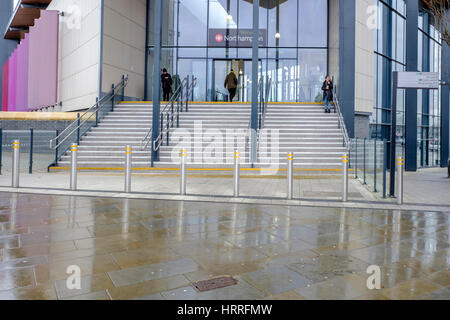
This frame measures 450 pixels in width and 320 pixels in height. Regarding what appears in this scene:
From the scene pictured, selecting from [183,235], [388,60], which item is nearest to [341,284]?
[183,235]

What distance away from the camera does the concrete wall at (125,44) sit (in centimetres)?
1864

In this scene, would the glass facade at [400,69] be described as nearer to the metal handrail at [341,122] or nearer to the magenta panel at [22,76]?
the metal handrail at [341,122]

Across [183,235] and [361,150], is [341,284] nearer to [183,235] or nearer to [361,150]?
[183,235]

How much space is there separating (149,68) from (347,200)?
16.7 meters

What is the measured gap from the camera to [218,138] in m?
15.7

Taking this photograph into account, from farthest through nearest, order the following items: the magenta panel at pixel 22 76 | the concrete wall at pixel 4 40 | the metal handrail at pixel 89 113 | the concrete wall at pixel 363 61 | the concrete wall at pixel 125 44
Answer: the concrete wall at pixel 4 40, the magenta panel at pixel 22 76, the concrete wall at pixel 363 61, the concrete wall at pixel 125 44, the metal handrail at pixel 89 113

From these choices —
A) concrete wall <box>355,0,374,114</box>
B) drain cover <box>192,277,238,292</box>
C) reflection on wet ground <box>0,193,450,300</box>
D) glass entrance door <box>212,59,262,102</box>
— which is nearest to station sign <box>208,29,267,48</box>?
glass entrance door <box>212,59,262,102</box>

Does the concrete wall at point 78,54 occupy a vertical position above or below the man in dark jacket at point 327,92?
above

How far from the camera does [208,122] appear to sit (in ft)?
55.1

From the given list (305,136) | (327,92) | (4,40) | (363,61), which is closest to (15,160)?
(305,136)

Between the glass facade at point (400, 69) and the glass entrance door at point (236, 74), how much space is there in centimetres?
680

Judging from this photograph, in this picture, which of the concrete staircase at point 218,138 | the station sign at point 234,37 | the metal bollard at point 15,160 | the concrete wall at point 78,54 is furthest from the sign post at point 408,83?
the station sign at point 234,37

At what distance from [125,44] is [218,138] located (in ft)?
27.5

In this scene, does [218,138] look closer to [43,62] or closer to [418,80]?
[418,80]
